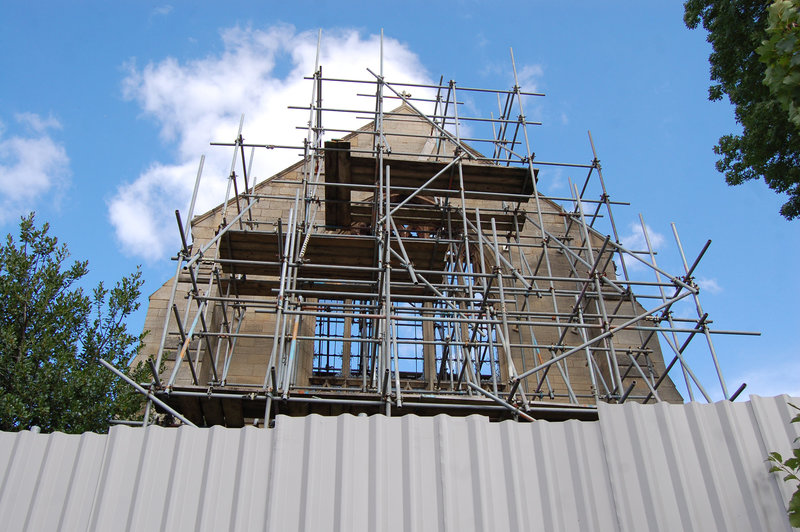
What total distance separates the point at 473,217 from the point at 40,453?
10.2 metres

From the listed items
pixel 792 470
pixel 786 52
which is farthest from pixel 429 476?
pixel 786 52

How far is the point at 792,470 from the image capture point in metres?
4.34

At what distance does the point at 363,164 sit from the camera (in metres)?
11.9

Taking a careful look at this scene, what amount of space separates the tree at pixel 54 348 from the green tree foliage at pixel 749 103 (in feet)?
36.0

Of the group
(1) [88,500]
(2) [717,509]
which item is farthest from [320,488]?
(2) [717,509]

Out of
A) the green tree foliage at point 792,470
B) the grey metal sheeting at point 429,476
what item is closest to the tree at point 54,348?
the grey metal sheeting at point 429,476

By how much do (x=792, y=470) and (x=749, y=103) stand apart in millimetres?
9521

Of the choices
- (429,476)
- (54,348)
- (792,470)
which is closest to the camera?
(792,470)

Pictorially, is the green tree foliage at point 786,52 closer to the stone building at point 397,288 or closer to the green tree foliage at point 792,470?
the green tree foliage at point 792,470

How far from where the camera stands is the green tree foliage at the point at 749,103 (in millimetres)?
11234

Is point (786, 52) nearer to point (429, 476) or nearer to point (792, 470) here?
point (792, 470)

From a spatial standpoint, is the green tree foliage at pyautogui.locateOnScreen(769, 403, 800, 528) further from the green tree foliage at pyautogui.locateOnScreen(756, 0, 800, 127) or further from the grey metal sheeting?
the green tree foliage at pyautogui.locateOnScreen(756, 0, 800, 127)

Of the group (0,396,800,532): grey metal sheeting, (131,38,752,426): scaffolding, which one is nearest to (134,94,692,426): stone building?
(131,38,752,426): scaffolding

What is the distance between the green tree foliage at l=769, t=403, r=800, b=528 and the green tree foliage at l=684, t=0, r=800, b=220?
8105mm
